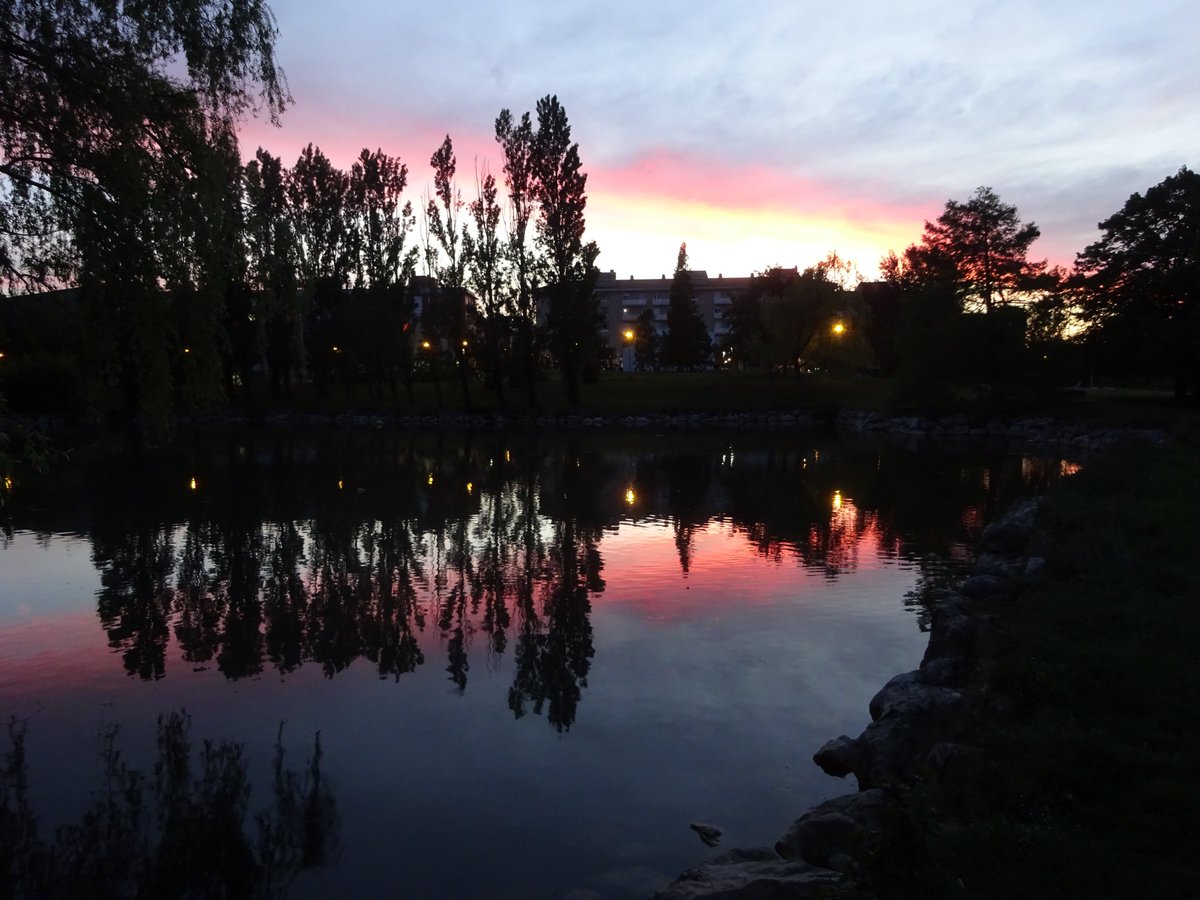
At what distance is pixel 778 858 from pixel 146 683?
729 centimetres

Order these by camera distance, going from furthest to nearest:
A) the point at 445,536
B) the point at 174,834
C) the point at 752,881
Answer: the point at 445,536
the point at 174,834
the point at 752,881

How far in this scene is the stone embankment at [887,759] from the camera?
17.0 ft

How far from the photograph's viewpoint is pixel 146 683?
9.84 m

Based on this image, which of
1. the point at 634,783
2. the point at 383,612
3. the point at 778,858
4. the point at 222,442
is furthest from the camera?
the point at 222,442

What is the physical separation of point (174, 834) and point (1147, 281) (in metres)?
50.0

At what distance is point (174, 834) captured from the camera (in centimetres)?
659

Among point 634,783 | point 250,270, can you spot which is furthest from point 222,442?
point 634,783

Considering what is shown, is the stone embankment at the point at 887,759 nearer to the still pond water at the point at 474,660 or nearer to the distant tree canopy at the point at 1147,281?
the still pond water at the point at 474,660

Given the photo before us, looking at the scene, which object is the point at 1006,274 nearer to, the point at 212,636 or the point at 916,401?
the point at 916,401

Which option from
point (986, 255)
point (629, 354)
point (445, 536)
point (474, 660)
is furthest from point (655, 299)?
point (474, 660)

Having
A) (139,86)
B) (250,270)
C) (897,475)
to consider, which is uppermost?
(139,86)

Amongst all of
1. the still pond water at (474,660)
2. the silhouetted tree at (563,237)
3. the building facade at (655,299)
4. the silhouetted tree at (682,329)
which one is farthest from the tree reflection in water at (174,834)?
the building facade at (655,299)

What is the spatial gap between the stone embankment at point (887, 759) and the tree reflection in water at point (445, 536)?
9.97ft

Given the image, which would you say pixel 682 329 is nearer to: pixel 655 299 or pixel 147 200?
pixel 655 299
